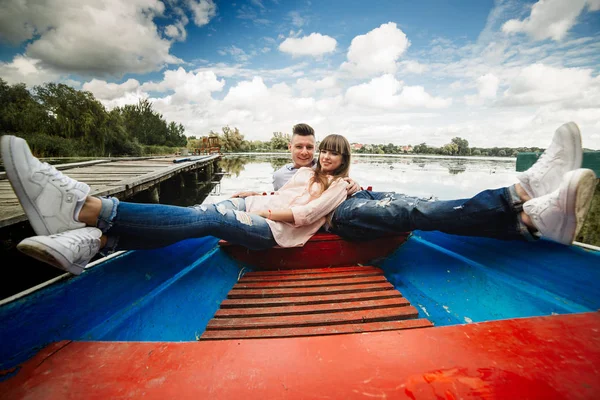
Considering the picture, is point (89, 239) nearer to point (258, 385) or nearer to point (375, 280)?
point (258, 385)

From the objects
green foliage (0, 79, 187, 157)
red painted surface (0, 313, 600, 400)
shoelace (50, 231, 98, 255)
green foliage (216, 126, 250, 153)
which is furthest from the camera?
green foliage (216, 126, 250, 153)

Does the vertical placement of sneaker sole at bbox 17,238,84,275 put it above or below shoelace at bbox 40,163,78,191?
below

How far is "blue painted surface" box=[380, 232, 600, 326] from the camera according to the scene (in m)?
1.34

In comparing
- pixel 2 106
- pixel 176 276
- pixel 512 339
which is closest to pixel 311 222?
pixel 176 276

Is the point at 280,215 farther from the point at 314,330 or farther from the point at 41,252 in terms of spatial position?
the point at 41,252

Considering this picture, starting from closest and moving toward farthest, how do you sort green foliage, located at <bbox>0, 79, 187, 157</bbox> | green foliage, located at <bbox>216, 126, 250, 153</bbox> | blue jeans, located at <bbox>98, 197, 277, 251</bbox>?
blue jeans, located at <bbox>98, 197, 277, 251</bbox>, green foliage, located at <bbox>0, 79, 187, 157</bbox>, green foliage, located at <bbox>216, 126, 250, 153</bbox>

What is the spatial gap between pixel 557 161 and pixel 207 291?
6.67ft

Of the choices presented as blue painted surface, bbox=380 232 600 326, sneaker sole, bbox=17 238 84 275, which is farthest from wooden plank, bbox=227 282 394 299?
sneaker sole, bbox=17 238 84 275

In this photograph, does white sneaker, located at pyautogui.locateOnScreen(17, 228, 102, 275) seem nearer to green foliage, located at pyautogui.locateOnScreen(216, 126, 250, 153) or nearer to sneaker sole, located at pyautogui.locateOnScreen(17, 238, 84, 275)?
sneaker sole, located at pyautogui.locateOnScreen(17, 238, 84, 275)

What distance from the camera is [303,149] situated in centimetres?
266

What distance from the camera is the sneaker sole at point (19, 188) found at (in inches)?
41.7

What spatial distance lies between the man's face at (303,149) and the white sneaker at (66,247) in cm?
182

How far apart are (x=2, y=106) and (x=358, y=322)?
34006 mm

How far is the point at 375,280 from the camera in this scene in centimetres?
168
